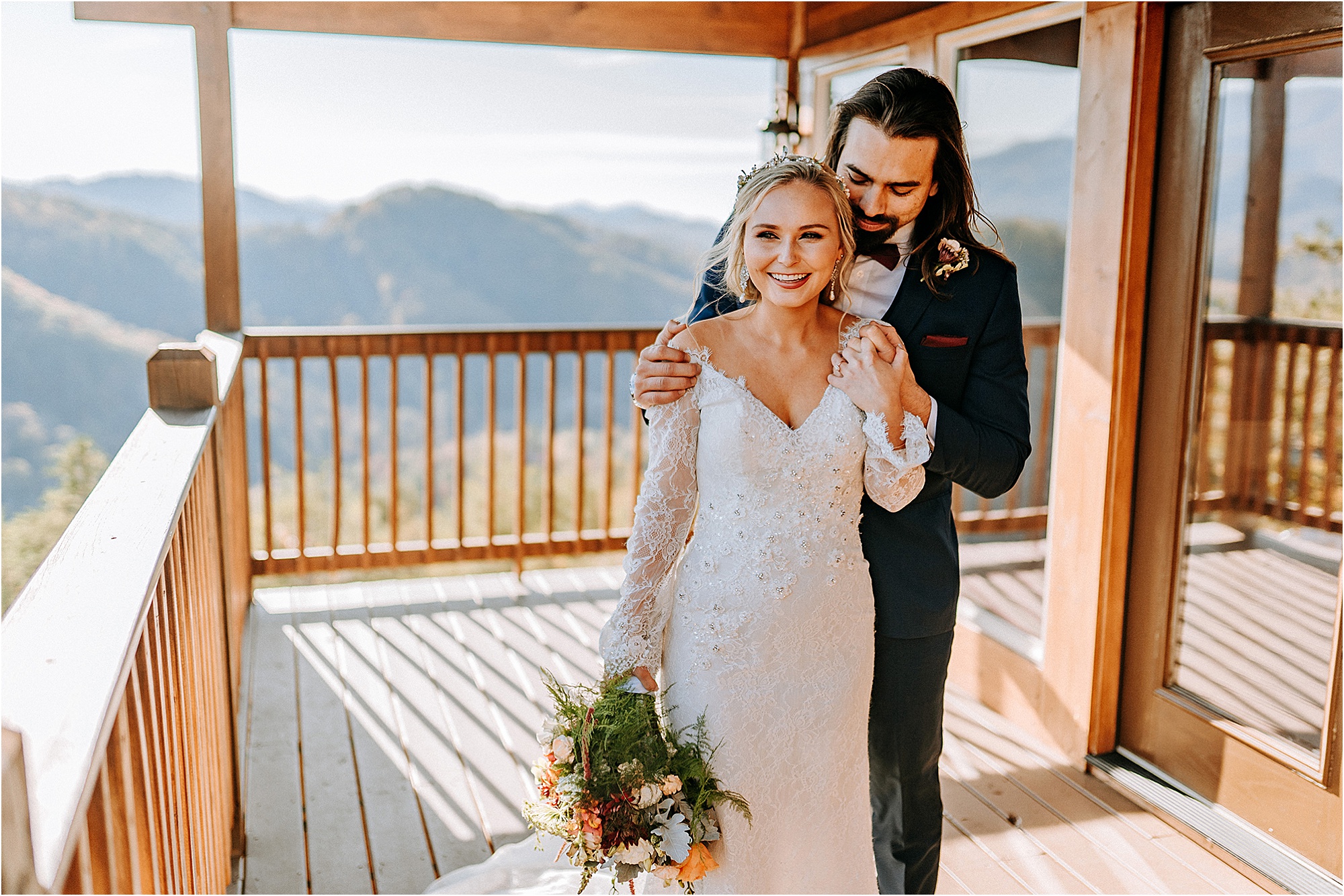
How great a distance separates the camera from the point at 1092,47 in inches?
120

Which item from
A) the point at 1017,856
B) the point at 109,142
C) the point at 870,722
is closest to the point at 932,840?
the point at 870,722

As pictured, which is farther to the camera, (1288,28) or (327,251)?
(327,251)

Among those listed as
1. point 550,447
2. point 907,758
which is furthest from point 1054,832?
point 550,447

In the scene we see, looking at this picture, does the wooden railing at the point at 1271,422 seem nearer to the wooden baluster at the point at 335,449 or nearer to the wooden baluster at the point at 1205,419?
the wooden baluster at the point at 1205,419

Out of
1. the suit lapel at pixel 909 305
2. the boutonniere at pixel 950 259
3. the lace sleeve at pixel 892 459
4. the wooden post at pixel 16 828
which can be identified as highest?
the boutonniere at pixel 950 259

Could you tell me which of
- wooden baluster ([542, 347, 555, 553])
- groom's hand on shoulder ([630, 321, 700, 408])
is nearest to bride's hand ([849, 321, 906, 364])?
groom's hand on shoulder ([630, 321, 700, 408])

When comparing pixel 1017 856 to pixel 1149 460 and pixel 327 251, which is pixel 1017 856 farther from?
pixel 327 251

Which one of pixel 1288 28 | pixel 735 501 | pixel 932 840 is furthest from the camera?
pixel 1288 28

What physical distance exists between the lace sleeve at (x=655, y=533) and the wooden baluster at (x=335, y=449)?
3.13 metres

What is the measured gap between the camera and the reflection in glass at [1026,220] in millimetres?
3359

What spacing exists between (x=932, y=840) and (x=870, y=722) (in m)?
0.35

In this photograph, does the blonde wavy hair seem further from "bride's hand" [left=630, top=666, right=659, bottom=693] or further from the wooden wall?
the wooden wall

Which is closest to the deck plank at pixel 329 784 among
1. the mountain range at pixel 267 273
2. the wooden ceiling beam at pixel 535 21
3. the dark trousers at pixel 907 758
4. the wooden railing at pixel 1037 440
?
the dark trousers at pixel 907 758

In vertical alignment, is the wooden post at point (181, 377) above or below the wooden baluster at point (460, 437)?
above
